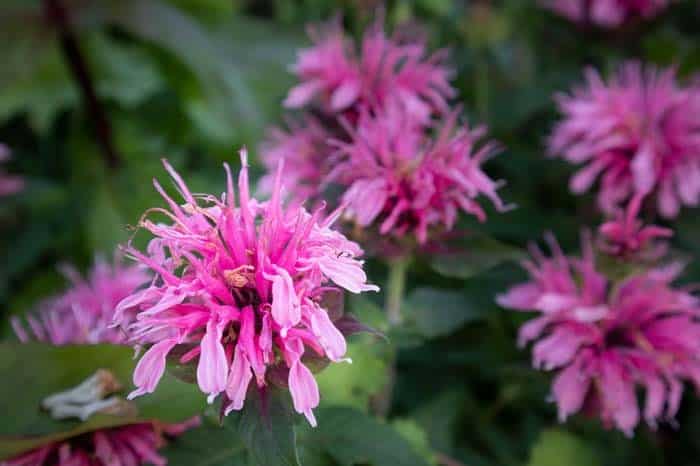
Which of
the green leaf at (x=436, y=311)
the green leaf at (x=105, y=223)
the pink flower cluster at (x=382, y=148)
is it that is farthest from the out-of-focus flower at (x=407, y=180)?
the green leaf at (x=105, y=223)

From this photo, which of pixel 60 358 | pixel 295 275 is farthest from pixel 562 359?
pixel 60 358

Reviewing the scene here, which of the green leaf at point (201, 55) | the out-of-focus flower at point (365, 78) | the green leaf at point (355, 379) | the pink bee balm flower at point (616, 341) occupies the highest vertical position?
the green leaf at point (201, 55)

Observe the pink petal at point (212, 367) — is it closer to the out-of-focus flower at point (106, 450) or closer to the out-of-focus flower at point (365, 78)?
the out-of-focus flower at point (106, 450)

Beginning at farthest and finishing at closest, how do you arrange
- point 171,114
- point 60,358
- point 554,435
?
1. point 171,114
2. point 554,435
3. point 60,358

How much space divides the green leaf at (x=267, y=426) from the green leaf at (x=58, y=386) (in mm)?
63

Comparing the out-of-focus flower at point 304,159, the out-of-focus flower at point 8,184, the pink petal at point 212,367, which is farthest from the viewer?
the out-of-focus flower at point 8,184

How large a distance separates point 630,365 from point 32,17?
2.89ft

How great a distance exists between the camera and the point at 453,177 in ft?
1.87

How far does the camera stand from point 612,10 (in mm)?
994

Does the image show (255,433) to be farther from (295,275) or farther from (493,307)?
(493,307)

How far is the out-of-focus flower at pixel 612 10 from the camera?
0.99 metres

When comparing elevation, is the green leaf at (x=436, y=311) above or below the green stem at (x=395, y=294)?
below

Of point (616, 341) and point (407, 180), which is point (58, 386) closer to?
point (407, 180)

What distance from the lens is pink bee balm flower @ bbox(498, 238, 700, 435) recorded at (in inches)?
22.8
